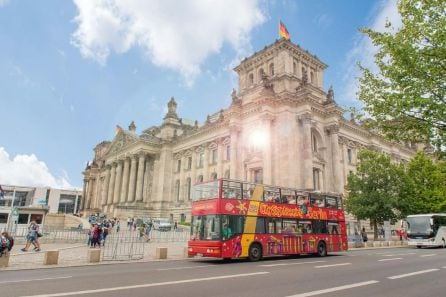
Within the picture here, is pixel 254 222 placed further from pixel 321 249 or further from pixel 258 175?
pixel 258 175

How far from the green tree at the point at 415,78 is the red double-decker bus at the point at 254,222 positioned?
681 cm

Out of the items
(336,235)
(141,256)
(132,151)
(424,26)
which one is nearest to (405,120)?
(424,26)

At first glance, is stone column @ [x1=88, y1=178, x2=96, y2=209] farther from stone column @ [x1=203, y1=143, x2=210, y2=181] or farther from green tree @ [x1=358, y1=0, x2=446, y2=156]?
green tree @ [x1=358, y1=0, x2=446, y2=156]

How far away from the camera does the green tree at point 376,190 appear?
35281mm

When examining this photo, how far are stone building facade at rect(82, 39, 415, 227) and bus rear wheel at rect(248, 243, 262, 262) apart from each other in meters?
22.0

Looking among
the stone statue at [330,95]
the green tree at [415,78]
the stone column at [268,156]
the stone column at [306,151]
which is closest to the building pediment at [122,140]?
the stone column at [268,156]

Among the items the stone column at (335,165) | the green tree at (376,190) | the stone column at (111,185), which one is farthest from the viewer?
the stone column at (111,185)

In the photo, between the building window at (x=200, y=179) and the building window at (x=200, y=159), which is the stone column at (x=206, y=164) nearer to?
the building window at (x=200, y=179)

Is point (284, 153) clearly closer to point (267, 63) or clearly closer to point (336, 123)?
point (336, 123)

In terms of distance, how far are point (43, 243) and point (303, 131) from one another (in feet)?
97.1

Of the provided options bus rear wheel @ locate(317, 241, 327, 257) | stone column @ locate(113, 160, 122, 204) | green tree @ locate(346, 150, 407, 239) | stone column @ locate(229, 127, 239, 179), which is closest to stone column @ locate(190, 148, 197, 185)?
stone column @ locate(229, 127, 239, 179)

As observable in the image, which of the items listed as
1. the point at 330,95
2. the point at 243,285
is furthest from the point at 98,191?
the point at 243,285

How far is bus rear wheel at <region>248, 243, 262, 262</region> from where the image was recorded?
643 inches

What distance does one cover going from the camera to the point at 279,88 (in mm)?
44188
